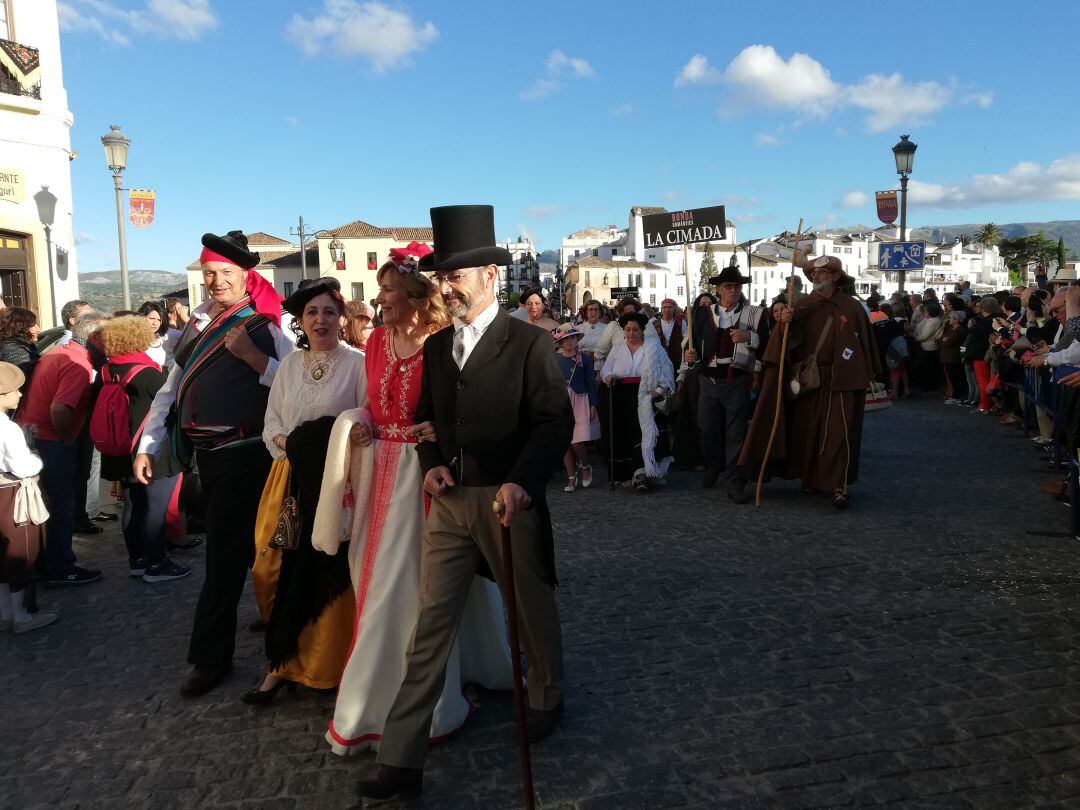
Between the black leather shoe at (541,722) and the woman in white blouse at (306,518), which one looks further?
the woman in white blouse at (306,518)

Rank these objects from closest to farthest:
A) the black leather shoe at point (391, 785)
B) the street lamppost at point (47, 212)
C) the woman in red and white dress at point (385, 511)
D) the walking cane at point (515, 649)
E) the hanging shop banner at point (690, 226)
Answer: the walking cane at point (515, 649) < the black leather shoe at point (391, 785) < the woman in red and white dress at point (385, 511) < the hanging shop banner at point (690, 226) < the street lamppost at point (47, 212)

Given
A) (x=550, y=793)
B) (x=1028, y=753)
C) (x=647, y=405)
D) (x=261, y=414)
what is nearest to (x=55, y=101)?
(x=647, y=405)

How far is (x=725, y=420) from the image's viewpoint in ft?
27.7

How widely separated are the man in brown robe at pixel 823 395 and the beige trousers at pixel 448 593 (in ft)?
15.5

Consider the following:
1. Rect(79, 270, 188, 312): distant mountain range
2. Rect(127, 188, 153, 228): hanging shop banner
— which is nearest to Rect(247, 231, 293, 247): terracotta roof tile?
Rect(79, 270, 188, 312): distant mountain range

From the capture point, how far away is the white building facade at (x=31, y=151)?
14.2 meters

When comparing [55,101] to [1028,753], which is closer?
[1028,753]

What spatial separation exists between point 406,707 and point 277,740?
81cm

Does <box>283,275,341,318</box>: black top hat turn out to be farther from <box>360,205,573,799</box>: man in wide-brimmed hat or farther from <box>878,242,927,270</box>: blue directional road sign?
<box>878,242,927,270</box>: blue directional road sign

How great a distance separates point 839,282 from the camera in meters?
7.45

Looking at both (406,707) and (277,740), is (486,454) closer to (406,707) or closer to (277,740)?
(406,707)

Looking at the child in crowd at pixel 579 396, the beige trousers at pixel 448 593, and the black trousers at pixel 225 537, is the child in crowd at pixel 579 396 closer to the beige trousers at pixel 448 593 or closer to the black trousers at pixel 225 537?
the black trousers at pixel 225 537

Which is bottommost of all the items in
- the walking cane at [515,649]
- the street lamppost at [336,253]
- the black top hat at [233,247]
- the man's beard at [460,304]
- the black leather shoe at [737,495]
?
the black leather shoe at [737,495]

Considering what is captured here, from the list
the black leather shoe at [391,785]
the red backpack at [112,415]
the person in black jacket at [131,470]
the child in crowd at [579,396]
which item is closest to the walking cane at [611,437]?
the child in crowd at [579,396]
